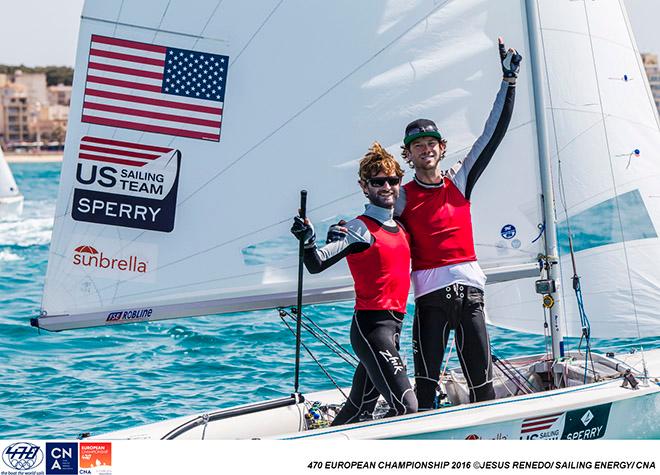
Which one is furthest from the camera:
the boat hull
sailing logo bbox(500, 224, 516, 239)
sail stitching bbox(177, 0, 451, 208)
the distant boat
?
the distant boat

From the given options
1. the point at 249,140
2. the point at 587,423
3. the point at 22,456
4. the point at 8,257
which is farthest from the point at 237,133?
the point at 8,257

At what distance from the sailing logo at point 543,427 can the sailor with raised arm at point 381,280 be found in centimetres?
51

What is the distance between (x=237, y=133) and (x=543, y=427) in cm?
205

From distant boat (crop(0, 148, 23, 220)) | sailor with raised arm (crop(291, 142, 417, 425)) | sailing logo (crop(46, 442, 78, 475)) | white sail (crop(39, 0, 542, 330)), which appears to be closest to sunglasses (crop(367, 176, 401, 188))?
sailor with raised arm (crop(291, 142, 417, 425))

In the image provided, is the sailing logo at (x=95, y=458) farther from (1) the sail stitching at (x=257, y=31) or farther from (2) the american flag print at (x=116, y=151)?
(1) the sail stitching at (x=257, y=31)

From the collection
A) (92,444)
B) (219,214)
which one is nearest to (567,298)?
(219,214)

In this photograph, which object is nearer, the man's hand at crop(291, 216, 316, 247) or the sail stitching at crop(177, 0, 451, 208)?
the man's hand at crop(291, 216, 316, 247)

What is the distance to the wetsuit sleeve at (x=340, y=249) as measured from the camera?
14.8 ft

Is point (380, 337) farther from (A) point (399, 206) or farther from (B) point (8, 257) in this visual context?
(B) point (8, 257)

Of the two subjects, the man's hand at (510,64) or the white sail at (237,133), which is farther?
the white sail at (237,133)

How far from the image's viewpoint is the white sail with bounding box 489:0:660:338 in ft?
19.4

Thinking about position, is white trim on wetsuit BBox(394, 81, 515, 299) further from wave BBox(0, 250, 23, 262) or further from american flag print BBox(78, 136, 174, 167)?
wave BBox(0, 250, 23, 262)

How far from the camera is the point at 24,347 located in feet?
30.4

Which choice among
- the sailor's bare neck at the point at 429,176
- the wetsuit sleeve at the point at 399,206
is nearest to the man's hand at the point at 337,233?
the wetsuit sleeve at the point at 399,206
